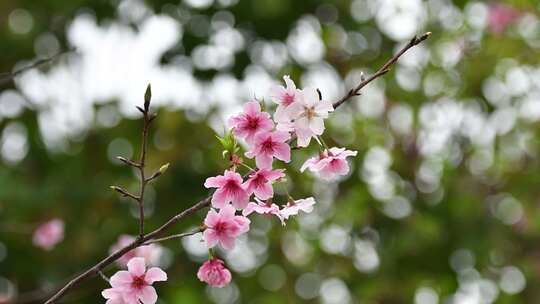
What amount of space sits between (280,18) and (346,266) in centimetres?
107

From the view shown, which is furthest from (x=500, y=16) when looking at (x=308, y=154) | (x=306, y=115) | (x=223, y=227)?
A: (x=223, y=227)

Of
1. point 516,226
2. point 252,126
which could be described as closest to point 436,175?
point 516,226

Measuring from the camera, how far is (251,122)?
135cm

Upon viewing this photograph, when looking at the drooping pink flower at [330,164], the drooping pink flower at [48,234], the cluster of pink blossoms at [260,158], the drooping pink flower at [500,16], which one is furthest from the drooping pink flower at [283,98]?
the drooping pink flower at [500,16]

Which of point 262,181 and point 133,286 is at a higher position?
point 262,181

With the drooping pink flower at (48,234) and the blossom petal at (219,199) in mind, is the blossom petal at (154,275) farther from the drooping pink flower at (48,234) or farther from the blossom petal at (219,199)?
the drooping pink flower at (48,234)

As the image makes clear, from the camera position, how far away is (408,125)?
357cm

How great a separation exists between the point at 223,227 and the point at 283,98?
250 mm

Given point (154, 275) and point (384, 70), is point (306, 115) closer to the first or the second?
point (384, 70)

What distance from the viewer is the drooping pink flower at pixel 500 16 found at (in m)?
3.75

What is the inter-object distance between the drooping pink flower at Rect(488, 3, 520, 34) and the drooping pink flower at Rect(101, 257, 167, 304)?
9.23ft

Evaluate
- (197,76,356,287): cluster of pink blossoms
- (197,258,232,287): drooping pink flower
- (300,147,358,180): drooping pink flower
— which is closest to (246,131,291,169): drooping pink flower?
(197,76,356,287): cluster of pink blossoms

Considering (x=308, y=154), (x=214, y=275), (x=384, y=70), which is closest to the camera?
(x=384, y=70)

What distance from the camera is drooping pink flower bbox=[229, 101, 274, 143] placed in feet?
4.37
